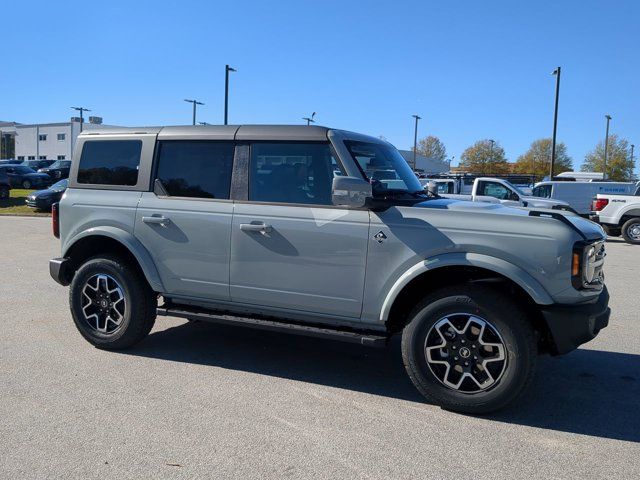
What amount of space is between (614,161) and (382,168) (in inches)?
3074

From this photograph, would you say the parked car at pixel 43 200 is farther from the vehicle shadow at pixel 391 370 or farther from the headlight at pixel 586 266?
the headlight at pixel 586 266

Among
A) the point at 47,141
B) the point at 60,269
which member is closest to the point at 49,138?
the point at 47,141

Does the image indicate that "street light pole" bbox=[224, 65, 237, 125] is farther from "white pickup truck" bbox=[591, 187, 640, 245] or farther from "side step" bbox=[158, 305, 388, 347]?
"side step" bbox=[158, 305, 388, 347]

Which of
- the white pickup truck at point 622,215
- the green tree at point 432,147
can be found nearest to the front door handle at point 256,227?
the white pickup truck at point 622,215

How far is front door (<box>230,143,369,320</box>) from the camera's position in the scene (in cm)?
444

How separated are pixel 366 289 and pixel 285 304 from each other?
2.39 feet

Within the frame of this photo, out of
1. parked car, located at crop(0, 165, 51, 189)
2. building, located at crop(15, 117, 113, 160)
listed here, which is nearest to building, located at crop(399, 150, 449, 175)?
building, located at crop(15, 117, 113, 160)

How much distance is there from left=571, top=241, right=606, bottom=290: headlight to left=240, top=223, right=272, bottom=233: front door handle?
2.30 metres

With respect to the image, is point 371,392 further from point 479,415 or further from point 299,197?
point 299,197

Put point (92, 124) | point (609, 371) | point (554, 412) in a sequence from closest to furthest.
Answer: point (554, 412) → point (609, 371) → point (92, 124)

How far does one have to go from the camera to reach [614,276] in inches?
416

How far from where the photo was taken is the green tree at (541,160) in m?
79.2

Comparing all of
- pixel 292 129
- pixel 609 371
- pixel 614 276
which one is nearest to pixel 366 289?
pixel 292 129

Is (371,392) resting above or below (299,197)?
below
